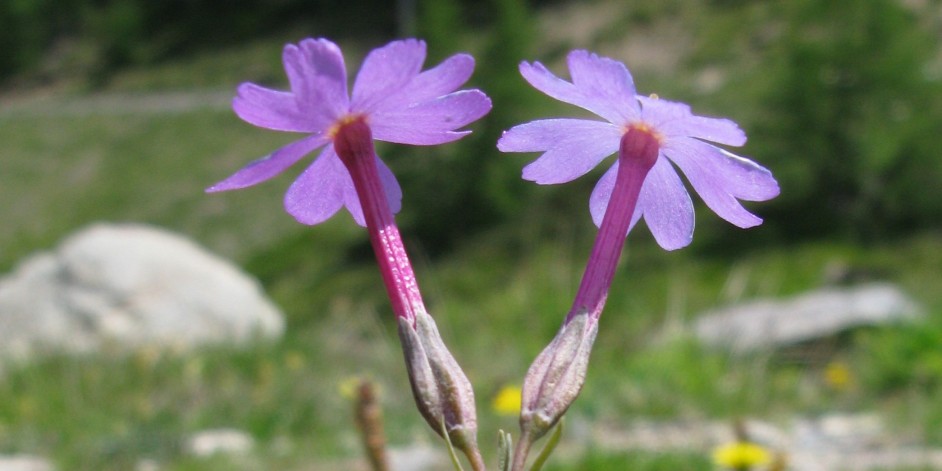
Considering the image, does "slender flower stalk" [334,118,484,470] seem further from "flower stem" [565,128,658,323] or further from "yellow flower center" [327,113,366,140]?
"flower stem" [565,128,658,323]

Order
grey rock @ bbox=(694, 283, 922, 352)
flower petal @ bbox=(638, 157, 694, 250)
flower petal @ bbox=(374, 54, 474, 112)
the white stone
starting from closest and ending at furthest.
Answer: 1. flower petal @ bbox=(374, 54, 474, 112)
2. flower petal @ bbox=(638, 157, 694, 250)
3. the white stone
4. grey rock @ bbox=(694, 283, 922, 352)

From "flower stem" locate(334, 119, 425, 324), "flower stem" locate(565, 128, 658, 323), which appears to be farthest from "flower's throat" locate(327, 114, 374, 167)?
"flower stem" locate(565, 128, 658, 323)

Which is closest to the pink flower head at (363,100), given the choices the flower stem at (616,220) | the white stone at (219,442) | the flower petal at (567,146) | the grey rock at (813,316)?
the flower petal at (567,146)

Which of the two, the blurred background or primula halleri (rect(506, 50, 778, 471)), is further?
the blurred background

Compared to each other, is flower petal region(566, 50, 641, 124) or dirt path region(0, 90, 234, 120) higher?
dirt path region(0, 90, 234, 120)

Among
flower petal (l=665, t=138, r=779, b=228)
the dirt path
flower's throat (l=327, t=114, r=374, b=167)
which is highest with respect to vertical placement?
the dirt path

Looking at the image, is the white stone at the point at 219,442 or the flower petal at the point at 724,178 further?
the white stone at the point at 219,442

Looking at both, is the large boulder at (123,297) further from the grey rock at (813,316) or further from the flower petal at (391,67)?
the flower petal at (391,67)
